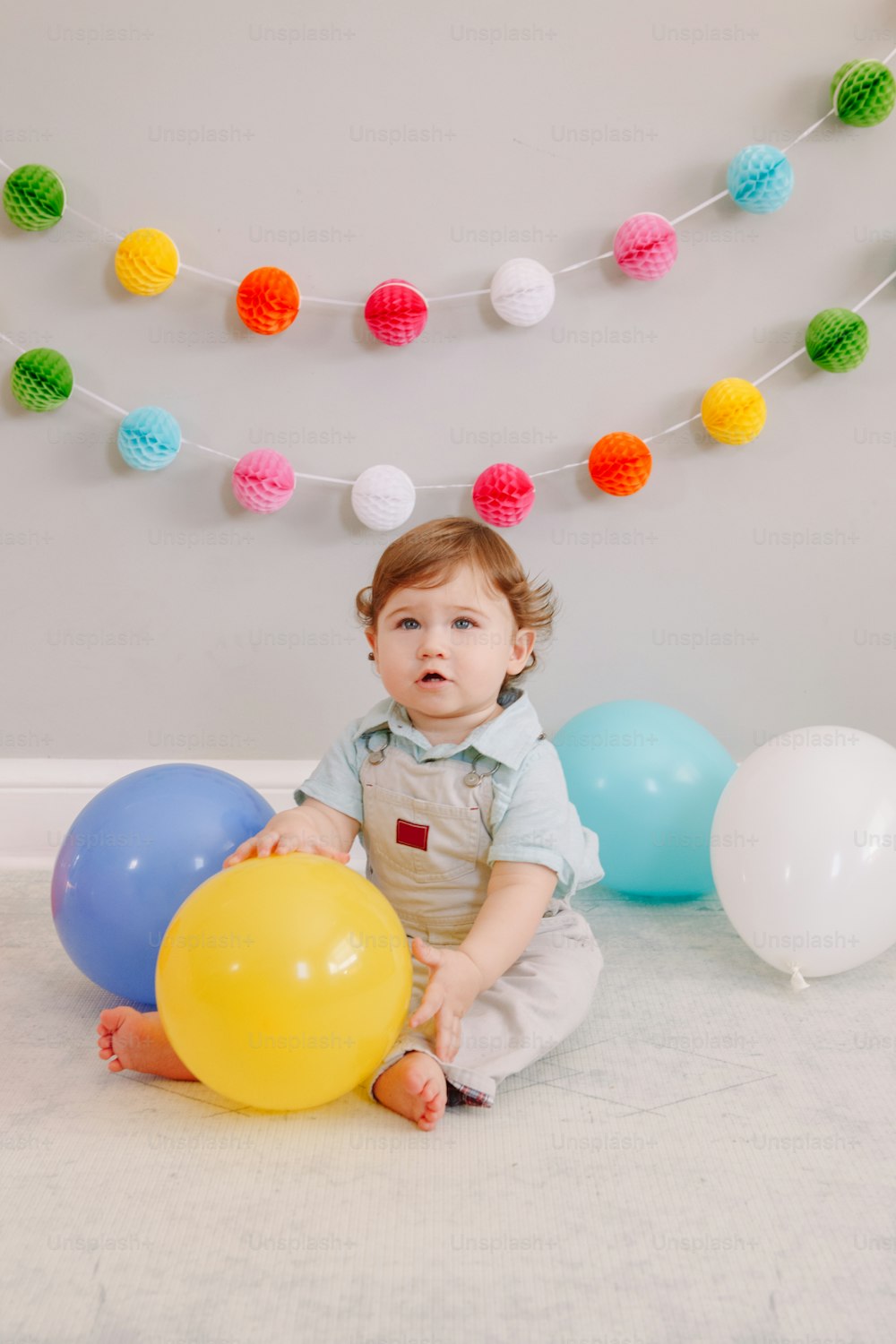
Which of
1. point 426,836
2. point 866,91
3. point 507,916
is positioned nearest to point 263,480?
point 426,836

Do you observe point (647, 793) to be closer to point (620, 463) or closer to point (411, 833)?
point (411, 833)

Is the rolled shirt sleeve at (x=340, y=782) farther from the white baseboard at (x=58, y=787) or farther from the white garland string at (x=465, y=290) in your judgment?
the white garland string at (x=465, y=290)

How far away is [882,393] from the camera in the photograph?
72.6 inches

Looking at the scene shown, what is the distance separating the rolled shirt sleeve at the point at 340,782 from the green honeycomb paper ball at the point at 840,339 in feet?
3.01

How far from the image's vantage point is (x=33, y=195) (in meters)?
1.70

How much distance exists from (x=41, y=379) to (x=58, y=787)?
65cm

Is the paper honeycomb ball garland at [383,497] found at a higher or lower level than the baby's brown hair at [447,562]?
higher

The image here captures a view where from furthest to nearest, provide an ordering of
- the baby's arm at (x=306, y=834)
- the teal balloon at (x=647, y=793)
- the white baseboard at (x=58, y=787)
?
the white baseboard at (x=58, y=787) < the teal balloon at (x=647, y=793) < the baby's arm at (x=306, y=834)

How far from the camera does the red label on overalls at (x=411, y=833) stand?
1402 millimetres

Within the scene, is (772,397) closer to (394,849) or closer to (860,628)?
(860,628)

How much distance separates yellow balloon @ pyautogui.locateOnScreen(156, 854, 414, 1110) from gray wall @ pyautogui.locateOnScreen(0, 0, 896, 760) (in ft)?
2.77

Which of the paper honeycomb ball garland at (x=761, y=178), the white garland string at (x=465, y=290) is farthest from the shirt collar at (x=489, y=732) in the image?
the paper honeycomb ball garland at (x=761, y=178)

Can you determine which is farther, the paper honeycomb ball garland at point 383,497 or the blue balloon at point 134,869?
the paper honeycomb ball garland at point 383,497

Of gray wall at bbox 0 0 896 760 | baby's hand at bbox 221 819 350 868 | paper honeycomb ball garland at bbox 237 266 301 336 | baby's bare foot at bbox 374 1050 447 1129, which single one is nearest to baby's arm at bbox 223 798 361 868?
baby's hand at bbox 221 819 350 868
